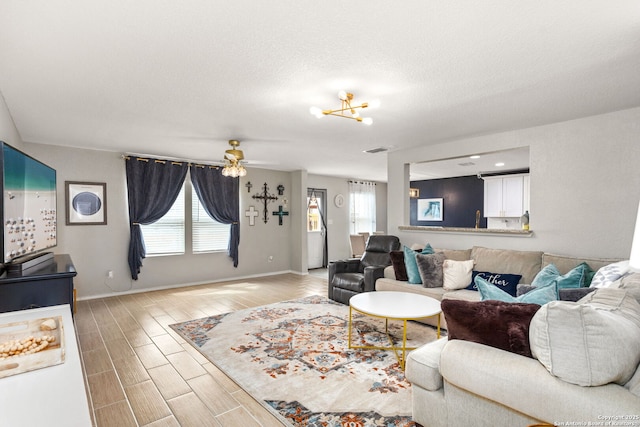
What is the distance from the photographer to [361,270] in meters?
5.21

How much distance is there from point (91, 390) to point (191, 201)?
13.5 feet

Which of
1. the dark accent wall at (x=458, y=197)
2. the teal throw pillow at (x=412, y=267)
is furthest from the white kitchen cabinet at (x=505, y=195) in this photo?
the teal throw pillow at (x=412, y=267)

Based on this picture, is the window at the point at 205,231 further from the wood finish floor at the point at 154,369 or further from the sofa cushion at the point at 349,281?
the sofa cushion at the point at 349,281

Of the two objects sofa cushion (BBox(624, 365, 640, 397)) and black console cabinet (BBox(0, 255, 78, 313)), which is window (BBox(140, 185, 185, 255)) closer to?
black console cabinet (BBox(0, 255, 78, 313))

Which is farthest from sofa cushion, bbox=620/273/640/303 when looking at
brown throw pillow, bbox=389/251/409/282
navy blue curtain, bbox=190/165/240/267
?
navy blue curtain, bbox=190/165/240/267

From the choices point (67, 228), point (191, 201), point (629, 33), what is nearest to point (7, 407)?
point (629, 33)

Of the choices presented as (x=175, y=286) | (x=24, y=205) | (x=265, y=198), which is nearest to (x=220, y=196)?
(x=265, y=198)

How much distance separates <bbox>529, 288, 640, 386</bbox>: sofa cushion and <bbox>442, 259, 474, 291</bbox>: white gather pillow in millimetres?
2360

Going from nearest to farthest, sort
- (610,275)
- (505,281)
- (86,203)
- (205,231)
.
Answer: (610,275), (505,281), (86,203), (205,231)

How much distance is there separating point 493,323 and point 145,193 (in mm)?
5575

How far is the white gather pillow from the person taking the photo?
12.4 ft

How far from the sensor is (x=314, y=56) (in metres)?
2.14

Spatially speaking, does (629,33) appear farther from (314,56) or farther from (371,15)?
(314,56)

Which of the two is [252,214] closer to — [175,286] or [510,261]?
[175,286]
